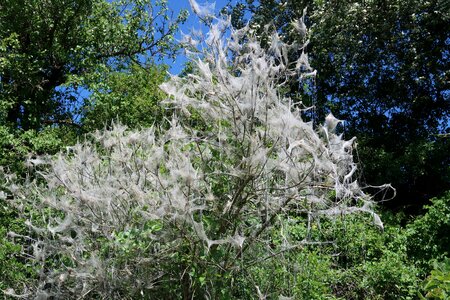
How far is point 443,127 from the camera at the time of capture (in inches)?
536

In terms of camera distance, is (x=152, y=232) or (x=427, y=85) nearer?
(x=152, y=232)

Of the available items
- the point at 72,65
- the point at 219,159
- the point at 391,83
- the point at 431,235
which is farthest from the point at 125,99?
the point at 219,159

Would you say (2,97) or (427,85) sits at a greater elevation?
(427,85)

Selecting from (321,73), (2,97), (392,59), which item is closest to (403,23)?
(392,59)

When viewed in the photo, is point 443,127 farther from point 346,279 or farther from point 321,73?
point 346,279

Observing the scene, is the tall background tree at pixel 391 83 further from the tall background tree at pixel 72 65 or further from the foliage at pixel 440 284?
the foliage at pixel 440 284

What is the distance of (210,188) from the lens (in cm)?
460

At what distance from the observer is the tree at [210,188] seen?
4.33 meters

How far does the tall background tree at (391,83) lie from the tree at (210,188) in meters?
7.59

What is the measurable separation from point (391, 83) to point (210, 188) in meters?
10.3

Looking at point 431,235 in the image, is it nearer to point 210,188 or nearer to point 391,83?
point 210,188

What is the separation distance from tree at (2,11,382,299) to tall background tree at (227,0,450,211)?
7.59 metres

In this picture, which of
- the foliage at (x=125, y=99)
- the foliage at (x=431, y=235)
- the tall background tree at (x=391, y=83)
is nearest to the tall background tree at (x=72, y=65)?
the foliage at (x=125, y=99)

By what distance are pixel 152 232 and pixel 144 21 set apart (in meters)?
10.4
